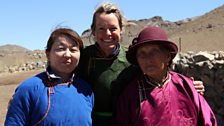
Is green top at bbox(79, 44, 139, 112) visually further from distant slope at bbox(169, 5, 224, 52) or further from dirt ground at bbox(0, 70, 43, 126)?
distant slope at bbox(169, 5, 224, 52)

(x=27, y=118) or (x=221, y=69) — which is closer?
(x=27, y=118)

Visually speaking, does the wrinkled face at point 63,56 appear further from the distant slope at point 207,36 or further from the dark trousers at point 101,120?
the distant slope at point 207,36

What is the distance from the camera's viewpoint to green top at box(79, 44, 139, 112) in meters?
3.25

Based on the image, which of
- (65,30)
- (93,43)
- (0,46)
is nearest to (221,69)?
(93,43)

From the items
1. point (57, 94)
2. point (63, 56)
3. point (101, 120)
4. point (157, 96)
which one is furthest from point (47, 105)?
point (157, 96)

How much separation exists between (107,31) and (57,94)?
63 centimetres

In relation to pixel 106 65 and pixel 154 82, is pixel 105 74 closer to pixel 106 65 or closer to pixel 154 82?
pixel 106 65

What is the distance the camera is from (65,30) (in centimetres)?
303

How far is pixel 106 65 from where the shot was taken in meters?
3.30

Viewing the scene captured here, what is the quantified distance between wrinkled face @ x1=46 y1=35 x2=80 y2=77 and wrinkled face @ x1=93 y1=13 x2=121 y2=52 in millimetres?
273

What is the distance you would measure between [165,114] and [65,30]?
0.91 m

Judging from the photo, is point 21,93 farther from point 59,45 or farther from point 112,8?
point 112,8

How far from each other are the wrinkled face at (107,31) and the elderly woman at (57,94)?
0.65ft

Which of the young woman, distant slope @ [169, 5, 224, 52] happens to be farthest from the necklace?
distant slope @ [169, 5, 224, 52]
